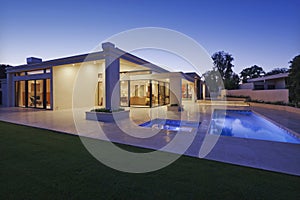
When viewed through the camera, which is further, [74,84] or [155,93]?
[155,93]

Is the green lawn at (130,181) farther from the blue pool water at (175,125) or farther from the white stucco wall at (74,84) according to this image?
the white stucco wall at (74,84)

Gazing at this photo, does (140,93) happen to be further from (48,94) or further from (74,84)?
(48,94)

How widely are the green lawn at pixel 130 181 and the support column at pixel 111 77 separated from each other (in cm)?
516

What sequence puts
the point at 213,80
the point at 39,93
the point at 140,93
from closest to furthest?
Answer: 1. the point at 39,93
2. the point at 140,93
3. the point at 213,80

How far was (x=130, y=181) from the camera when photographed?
253 cm

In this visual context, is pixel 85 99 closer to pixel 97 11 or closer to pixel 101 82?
pixel 101 82

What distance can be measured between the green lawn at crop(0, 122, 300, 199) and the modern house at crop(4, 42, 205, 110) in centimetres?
605

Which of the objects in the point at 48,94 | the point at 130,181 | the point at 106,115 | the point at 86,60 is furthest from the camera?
the point at 48,94

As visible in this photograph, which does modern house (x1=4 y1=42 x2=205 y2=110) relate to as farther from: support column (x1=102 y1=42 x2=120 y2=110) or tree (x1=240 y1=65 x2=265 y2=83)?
tree (x1=240 y1=65 x2=265 y2=83)

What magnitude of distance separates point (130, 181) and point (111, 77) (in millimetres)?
6751

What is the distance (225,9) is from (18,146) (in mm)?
13438

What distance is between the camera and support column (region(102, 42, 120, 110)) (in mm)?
8508

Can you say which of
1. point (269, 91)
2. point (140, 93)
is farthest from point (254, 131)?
point (269, 91)

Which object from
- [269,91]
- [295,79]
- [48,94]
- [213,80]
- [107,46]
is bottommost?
[48,94]
